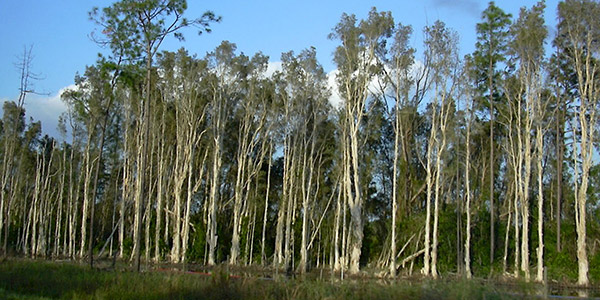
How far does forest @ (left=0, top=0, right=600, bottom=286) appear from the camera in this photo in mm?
33281

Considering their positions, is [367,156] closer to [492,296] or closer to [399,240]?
[399,240]

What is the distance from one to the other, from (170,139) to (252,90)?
9462 mm

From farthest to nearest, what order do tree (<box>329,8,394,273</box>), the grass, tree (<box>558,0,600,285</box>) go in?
tree (<box>329,8,394,273</box>)
tree (<box>558,0,600,285</box>)
the grass

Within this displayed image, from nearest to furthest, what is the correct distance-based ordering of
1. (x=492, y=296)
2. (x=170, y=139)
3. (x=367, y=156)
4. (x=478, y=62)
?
1. (x=492, y=296)
2. (x=478, y=62)
3. (x=367, y=156)
4. (x=170, y=139)

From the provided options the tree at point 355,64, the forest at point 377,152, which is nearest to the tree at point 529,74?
the forest at point 377,152

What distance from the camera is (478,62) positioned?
120 ft

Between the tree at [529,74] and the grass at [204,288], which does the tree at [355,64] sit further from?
the grass at [204,288]

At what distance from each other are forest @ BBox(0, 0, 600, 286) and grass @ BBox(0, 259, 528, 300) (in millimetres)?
11700

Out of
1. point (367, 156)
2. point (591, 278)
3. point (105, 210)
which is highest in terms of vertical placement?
point (367, 156)

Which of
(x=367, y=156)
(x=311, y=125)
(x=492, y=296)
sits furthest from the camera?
(x=311, y=125)

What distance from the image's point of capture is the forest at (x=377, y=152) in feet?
109

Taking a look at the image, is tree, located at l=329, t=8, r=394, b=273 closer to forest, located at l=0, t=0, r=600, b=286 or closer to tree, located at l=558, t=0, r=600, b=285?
forest, located at l=0, t=0, r=600, b=286

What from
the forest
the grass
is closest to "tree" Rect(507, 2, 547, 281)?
the forest

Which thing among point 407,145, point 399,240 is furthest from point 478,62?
point 399,240
